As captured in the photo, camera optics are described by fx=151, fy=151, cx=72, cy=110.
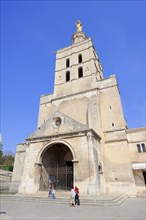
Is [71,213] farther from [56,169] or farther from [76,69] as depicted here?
[76,69]

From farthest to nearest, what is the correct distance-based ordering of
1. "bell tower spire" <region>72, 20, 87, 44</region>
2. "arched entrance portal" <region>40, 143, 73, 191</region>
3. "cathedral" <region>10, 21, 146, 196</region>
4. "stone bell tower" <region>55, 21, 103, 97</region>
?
"bell tower spire" <region>72, 20, 87, 44</region> < "stone bell tower" <region>55, 21, 103, 97</region> < "arched entrance portal" <region>40, 143, 73, 191</region> < "cathedral" <region>10, 21, 146, 196</region>

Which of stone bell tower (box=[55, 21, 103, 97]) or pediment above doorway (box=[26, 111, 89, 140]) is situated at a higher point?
stone bell tower (box=[55, 21, 103, 97])

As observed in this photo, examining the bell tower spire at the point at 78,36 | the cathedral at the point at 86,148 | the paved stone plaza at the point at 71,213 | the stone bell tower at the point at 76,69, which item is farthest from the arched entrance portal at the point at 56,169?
the bell tower spire at the point at 78,36

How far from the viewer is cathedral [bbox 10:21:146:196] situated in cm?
1409

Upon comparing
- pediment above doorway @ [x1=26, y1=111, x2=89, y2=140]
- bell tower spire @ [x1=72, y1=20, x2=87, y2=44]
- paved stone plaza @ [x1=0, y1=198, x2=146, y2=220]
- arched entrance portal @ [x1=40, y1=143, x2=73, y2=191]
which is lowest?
paved stone plaza @ [x1=0, y1=198, x2=146, y2=220]

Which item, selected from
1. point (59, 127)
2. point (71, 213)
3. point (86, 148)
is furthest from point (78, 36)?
point (71, 213)

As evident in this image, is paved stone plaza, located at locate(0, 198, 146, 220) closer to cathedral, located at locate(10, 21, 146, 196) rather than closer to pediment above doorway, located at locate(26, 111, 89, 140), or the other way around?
cathedral, located at locate(10, 21, 146, 196)

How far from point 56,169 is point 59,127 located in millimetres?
5095

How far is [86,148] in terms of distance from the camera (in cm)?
1390

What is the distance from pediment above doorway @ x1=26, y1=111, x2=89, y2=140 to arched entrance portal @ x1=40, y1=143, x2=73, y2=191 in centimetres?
180

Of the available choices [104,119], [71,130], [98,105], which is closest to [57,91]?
[98,105]

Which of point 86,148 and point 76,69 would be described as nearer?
point 86,148

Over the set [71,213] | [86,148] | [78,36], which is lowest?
[71,213]

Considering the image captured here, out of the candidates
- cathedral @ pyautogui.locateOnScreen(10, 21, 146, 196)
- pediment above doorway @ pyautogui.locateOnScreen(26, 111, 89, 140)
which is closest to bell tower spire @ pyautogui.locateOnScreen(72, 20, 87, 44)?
cathedral @ pyautogui.locateOnScreen(10, 21, 146, 196)
